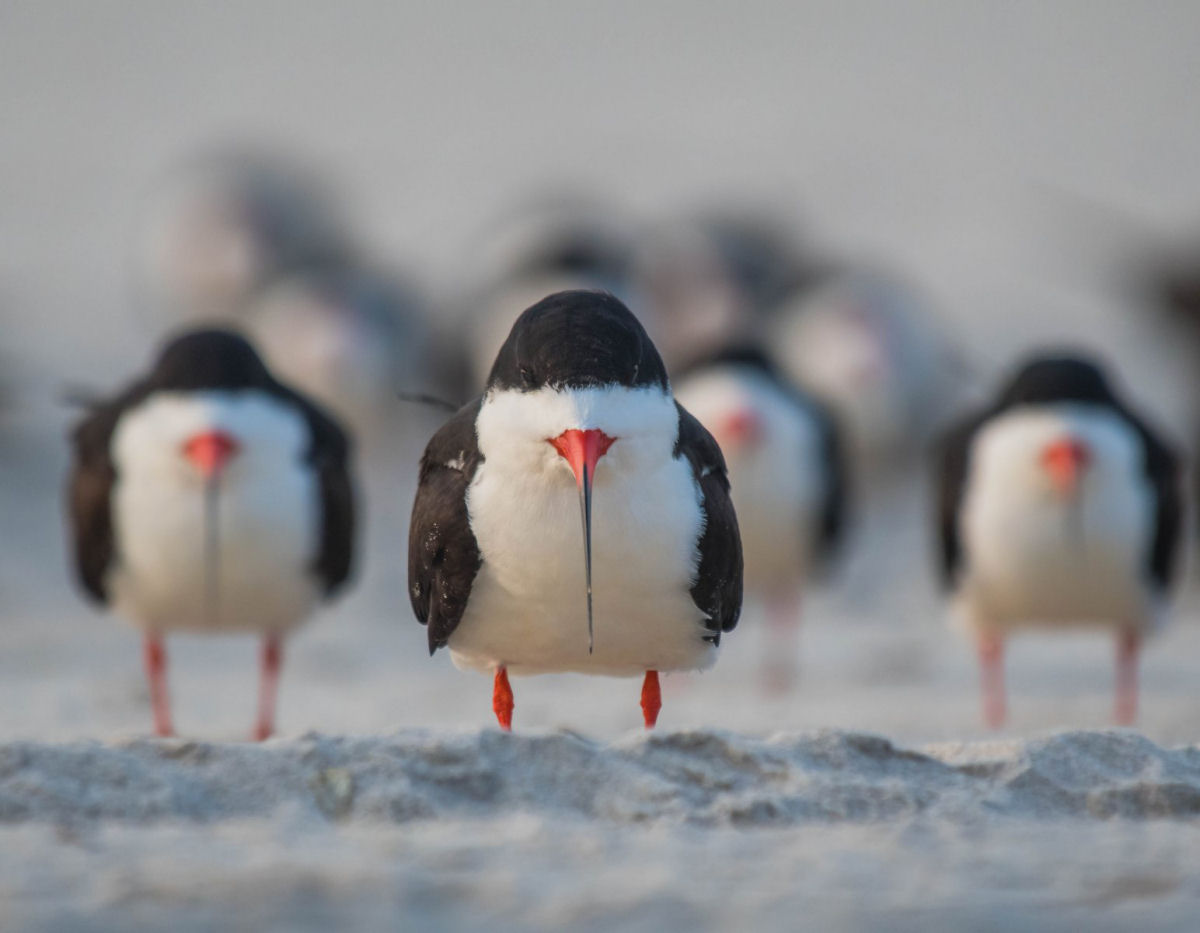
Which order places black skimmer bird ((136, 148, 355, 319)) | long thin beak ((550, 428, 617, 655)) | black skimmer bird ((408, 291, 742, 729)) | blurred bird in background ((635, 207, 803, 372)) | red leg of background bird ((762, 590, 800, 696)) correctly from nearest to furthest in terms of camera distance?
long thin beak ((550, 428, 617, 655)), black skimmer bird ((408, 291, 742, 729)), red leg of background bird ((762, 590, 800, 696)), blurred bird in background ((635, 207, 803, 372)), black skimmer bird ((136, 148, 355, 319))

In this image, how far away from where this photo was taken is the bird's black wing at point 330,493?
6332 millimetres

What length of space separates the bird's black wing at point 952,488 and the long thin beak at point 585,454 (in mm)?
3643

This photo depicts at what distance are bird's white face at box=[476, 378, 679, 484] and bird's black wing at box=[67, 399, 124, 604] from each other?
8.47ft

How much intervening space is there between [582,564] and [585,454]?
29 cm

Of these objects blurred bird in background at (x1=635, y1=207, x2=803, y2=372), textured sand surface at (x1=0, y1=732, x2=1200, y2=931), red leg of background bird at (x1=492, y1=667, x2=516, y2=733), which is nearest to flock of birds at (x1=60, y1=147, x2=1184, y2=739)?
red leg of background bird at (x1=492, y1=667, x2=516, y2=733)

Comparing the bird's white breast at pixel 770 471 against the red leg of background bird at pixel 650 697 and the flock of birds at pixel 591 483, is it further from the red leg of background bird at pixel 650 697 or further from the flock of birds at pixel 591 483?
the red leg of background bird at pixel 650 697

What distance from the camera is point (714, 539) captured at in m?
4.04

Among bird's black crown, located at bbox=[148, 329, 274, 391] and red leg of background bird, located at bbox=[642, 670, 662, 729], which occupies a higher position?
bird's black crown, located at bbox=[148, 329, 274, 391]

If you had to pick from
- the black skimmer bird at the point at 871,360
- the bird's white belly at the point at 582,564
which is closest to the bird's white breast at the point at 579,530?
the bird's white belly at the point at 582,564

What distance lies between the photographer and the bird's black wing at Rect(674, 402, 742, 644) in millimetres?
4016

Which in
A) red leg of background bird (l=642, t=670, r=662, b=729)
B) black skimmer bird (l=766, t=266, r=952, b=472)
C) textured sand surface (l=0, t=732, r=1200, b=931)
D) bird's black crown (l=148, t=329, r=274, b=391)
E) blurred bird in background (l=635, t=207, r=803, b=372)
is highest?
blurred bird in background (l=635, t=207, r=803, b=372)

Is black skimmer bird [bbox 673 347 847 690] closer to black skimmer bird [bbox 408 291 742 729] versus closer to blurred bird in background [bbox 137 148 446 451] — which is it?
black skimmer bird [bbox 408 291 742 729]

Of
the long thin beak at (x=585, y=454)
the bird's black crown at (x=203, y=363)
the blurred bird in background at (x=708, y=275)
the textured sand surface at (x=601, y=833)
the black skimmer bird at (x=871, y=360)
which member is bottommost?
the textured sand surface at (x=601, y=833)

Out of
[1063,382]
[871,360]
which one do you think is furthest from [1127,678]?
[871,360]
